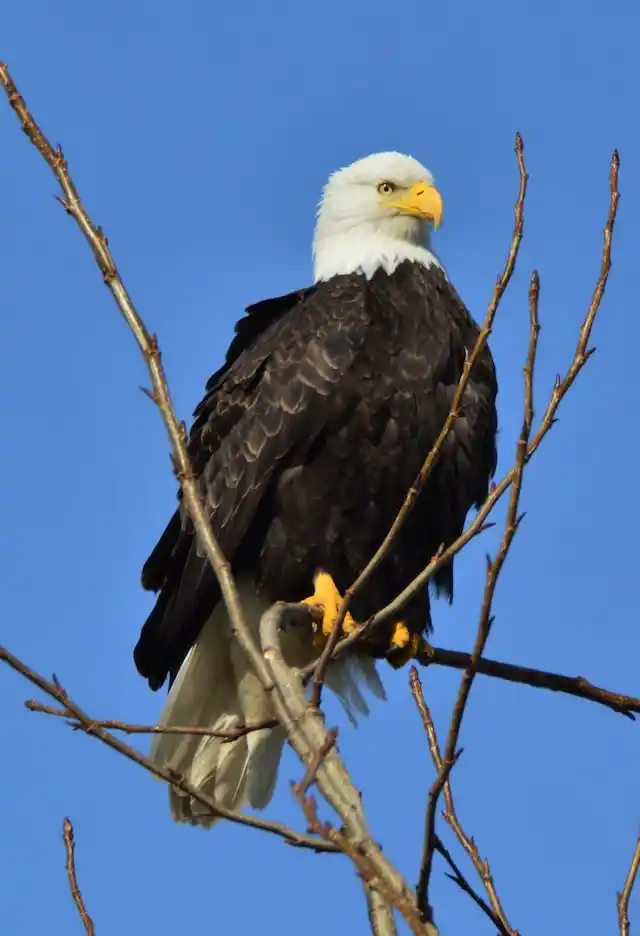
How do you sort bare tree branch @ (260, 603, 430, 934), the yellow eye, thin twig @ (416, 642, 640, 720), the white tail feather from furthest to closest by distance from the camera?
the yellow eye
the white tail feather
thin twig @ (416, 642, 640, 720)
bare tree branch @ (260, 603, 430, 934)

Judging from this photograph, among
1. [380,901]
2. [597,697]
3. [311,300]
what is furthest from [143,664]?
[380,901]

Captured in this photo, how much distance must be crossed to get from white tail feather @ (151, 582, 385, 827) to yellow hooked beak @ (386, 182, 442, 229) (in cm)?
197

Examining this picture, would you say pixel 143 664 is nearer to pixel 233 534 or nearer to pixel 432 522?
pixel 233 534

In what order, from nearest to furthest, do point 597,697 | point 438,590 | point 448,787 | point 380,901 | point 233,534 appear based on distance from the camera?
point 380,901
point 448,787
point 597,697
point 233,534
point 438,590

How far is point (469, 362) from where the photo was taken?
3.98 metres

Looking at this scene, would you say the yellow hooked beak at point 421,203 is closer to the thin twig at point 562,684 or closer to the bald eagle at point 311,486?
the bald eagle at point 311,486

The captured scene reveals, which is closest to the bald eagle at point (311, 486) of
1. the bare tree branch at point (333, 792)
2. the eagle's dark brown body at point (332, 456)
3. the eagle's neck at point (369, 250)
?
the eagle's dark brown body at point (332, 456)

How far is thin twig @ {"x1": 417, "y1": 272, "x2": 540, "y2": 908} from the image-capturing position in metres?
3.17

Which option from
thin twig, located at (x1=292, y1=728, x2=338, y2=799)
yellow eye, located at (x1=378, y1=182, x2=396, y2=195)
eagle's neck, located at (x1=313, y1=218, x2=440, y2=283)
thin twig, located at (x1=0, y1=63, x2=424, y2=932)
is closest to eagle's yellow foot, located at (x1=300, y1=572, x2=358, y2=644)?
eagle's neck, located at (x1=313, y1=218, x2=440, y2=283)

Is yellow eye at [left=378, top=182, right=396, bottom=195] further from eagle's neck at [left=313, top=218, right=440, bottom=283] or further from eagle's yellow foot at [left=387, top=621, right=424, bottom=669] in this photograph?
eagle's yellow foot at [left=387, top=621, right=424, bottom=669]

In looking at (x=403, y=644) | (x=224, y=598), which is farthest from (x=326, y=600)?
(x=224, y=598)

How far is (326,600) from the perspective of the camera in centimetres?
586

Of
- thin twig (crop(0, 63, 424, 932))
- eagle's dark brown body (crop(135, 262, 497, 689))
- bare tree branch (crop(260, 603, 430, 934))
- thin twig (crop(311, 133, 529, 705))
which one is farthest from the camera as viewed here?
eagle's dark brown body (crop(135, 262, 497, 689))

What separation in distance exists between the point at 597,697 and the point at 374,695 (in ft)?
5.80
